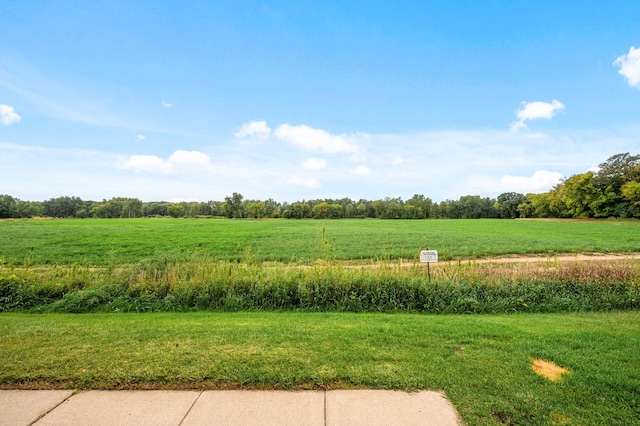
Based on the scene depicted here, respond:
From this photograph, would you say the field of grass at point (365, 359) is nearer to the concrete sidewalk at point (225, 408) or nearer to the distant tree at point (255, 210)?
the concrete sidewalk at point (225, 408)

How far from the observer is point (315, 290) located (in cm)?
706

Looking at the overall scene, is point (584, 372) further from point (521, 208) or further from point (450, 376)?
point (521, 208)

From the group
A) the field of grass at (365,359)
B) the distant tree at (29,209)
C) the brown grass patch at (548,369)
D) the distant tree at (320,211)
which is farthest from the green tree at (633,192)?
the distant tree at (29,209)

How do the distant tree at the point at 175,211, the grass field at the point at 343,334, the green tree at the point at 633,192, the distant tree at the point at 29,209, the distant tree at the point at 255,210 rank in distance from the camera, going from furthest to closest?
1. the distant tree at the point at 175,211
2. the distant tree at the point at 255,210
3. the distant tree at the point at 29,209
4. the green tree at the point at 633,192
5. the grass field at the point at 343,334

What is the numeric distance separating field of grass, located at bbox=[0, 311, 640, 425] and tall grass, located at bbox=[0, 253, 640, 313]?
1.82 m

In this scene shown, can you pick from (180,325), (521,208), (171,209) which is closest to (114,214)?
(171,209)

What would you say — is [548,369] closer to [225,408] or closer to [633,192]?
[225,408]

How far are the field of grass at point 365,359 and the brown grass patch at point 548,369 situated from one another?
7 centimetres

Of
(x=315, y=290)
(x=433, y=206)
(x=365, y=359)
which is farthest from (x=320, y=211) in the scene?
(x=365, y=359)

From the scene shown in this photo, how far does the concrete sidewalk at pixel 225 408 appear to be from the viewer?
2.53 metres

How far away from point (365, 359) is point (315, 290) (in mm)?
3576

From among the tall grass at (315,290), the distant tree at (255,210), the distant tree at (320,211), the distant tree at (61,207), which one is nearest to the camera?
the tall grass at (315,290)

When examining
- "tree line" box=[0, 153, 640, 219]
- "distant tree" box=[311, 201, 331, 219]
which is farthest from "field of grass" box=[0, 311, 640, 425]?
"distant tree" box=[311, 201, 331, 219]

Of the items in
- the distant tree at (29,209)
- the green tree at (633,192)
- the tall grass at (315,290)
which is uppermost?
the green tree at (633,192)
